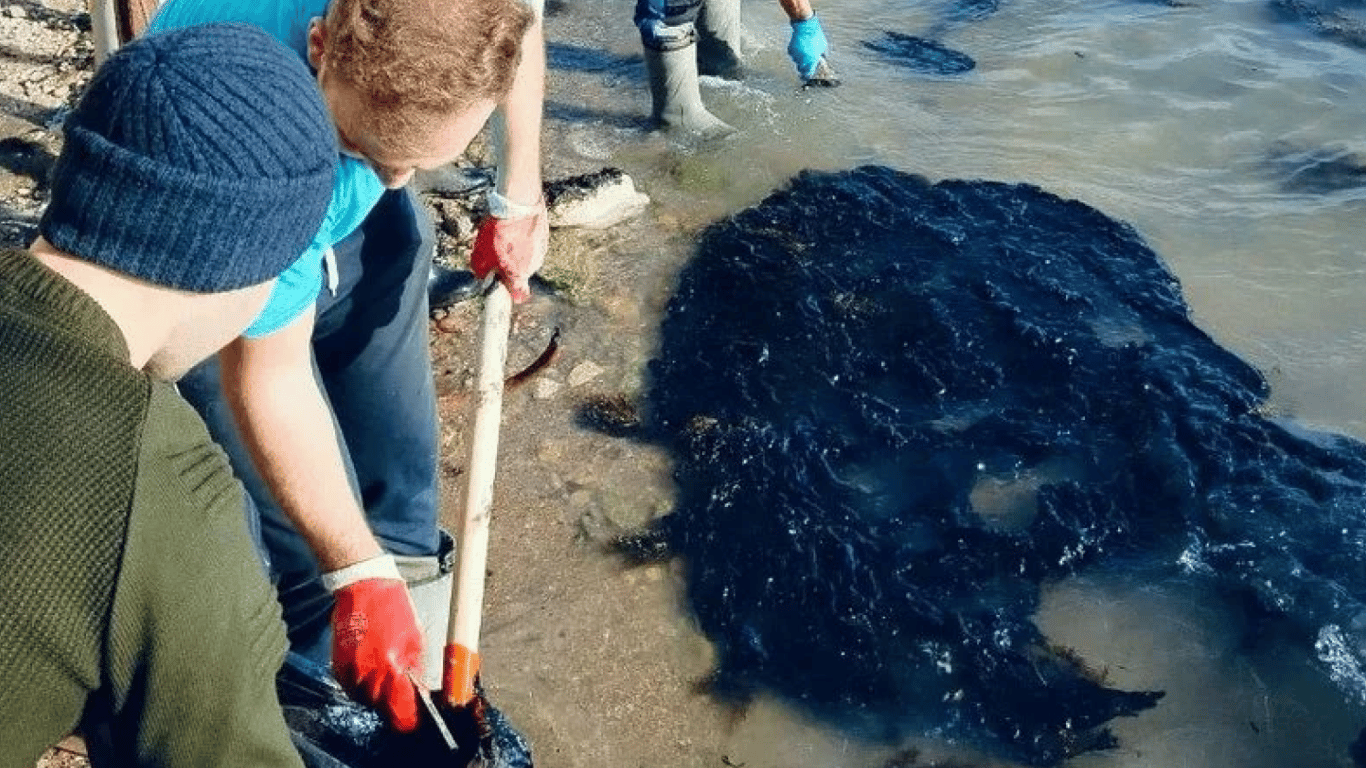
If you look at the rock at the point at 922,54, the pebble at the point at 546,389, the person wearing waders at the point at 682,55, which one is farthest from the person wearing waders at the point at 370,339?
the rock at the point at 922,54

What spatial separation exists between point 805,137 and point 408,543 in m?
3.24

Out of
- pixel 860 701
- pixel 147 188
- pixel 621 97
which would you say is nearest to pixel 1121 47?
pixel 621 97

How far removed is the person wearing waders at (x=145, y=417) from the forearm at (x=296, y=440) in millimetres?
675

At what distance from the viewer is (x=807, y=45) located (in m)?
5.76

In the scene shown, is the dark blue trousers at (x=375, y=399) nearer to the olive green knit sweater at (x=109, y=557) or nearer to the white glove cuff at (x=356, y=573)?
the white glove cuff at (x=356, y=573)

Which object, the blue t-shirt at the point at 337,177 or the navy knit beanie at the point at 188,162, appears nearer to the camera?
the navy knit beanie at the point at 188,162

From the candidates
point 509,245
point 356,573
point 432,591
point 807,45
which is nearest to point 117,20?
point 509,245

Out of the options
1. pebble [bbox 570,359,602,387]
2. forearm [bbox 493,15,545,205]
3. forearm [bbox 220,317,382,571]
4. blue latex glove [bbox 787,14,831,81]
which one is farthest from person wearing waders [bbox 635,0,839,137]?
forearm [bbox 220,317,382,571]

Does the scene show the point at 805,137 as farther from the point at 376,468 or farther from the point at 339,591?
the point at 339,591

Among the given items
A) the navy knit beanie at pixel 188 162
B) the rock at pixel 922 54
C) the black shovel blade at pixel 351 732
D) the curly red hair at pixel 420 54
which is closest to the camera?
the navy knit beanie at pixel 188 162

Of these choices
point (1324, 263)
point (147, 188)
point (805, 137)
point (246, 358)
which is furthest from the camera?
point (805, 137)

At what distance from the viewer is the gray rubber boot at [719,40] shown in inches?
250

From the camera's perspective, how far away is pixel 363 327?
305 centimetres

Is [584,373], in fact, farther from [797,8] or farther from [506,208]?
[797,8]
